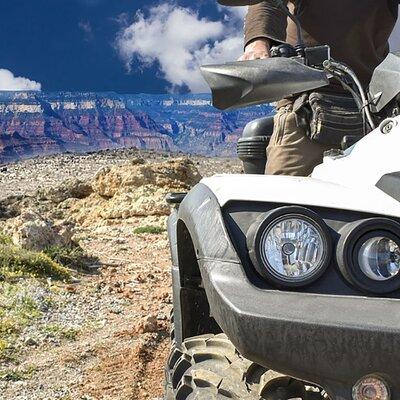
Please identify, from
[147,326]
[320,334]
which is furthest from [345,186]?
[147,326]

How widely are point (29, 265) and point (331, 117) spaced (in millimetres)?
6100

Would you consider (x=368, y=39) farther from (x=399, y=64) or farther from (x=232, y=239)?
(x=232, y=239)

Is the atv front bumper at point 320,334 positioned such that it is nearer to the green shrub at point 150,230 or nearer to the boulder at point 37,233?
the boulder at point 37,233

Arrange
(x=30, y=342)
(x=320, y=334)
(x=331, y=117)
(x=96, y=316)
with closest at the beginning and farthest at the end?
(x=320, y=334) < (x=331, y=117) < (x=30, y=342) < (x=96, y=316)

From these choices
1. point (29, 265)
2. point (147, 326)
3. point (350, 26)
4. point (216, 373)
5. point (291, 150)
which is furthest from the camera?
point (29, 265)

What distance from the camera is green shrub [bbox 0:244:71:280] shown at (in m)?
8.66

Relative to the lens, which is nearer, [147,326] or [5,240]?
[147,326]

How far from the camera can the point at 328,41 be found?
385 centimetres

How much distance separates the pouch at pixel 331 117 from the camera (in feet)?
11.4

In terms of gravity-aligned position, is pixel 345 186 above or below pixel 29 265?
above

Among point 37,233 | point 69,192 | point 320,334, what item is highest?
point 69,192

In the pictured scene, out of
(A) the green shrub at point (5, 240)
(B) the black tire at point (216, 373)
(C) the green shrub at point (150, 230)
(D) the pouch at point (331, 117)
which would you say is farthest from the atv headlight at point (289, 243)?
(C) the green shrub at point (150, 230)

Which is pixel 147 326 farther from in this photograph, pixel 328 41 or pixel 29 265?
pixel 29 265

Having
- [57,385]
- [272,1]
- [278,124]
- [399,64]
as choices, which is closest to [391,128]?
[399,64]
